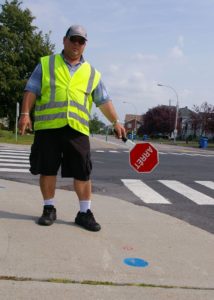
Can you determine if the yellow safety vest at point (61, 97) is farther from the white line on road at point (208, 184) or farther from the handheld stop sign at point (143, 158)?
the white line on road at point (208, 184)

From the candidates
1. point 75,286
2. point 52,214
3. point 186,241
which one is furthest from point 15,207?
point 75,286

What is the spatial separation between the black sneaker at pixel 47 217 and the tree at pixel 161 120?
92853mm

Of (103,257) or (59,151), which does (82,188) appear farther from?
(103,257)

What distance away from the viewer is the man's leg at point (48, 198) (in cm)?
506

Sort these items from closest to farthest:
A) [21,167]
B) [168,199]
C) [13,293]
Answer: [13,293] → [168,199] → [21,167]

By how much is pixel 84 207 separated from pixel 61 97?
3.80 feet

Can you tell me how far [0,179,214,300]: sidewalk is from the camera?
134 inches

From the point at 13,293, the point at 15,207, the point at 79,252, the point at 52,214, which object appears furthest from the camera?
the point at 15,207

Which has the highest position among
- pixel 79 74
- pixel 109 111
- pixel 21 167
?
pixel 79 74

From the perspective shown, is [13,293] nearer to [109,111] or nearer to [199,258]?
[199,258]

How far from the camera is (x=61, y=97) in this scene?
192 inches

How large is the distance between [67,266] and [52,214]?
1.43 m

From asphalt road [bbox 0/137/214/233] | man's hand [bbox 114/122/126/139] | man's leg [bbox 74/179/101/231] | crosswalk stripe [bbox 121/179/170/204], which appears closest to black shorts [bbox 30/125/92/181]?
man's leg [bbox 74/179/101/231]

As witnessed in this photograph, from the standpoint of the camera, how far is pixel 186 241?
16.0 feet
